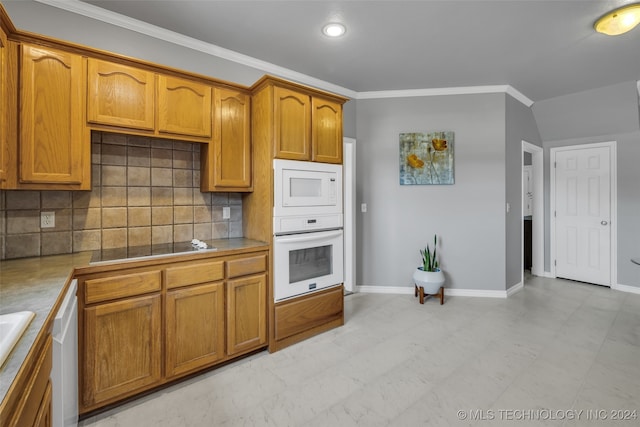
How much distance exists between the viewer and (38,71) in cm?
178

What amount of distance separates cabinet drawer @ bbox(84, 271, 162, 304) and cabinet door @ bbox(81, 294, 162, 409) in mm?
44

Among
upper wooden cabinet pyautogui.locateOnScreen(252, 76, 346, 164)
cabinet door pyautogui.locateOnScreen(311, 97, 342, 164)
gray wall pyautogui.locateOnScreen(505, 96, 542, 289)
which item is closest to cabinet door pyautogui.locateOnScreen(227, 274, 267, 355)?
upper wooden cabinet pyautogui.locateOnScreen(252, 76, 346, 164)

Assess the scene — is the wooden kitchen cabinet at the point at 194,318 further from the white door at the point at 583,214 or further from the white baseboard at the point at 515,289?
the white door at the point at 583,214

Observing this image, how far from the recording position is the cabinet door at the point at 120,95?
1942 millimetres

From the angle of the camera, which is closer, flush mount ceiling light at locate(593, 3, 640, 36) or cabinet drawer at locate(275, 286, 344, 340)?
flush mount ceiling light at locate(593, 3, 640, 36)

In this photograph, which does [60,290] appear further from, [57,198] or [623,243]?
[623,243]

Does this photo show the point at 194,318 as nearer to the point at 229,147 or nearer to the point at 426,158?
the point at 229,147

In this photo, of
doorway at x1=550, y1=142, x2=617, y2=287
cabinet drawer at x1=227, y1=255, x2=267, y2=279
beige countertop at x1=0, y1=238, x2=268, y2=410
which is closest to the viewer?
beige countertop at x1=0, y1=238, x2=268, y2=410

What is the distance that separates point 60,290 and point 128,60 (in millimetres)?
1538

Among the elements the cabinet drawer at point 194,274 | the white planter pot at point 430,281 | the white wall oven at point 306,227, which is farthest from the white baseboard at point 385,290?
the cabinet drawer at point 194,274

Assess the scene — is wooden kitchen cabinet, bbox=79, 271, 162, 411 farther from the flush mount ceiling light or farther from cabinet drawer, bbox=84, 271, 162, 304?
the flush mount ceiling light

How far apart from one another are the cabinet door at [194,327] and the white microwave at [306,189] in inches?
30.7

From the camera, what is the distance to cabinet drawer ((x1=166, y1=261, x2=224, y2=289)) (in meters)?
1.98

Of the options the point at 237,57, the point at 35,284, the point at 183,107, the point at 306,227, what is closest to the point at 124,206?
the point at 183,107
